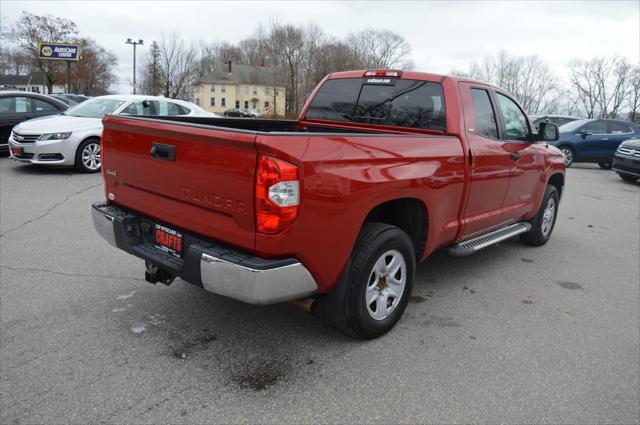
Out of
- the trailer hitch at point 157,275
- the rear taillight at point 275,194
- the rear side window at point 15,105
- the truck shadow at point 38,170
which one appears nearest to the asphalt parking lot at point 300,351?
the trailer hitch at point 157,275

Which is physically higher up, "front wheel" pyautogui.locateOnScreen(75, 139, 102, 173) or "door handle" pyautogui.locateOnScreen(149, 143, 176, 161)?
"door handle" pyautogui.locateOnScreen(149, 143, 176, 161)

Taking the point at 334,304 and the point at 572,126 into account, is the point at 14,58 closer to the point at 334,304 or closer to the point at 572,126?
the point at 572,126

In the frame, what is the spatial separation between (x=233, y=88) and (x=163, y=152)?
324 feet

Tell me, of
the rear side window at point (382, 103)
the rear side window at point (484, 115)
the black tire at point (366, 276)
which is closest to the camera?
the black tire at point (366, 276)

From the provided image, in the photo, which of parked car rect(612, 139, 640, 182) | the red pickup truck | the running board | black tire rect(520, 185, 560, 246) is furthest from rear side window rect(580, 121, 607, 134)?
the red pickup truck

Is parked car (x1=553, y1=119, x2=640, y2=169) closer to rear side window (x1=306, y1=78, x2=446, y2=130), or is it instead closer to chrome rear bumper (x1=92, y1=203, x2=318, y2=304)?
rear side window (x1=306, y1=78, x2=446, y2=130)

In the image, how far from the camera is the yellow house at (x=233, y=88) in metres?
95.9

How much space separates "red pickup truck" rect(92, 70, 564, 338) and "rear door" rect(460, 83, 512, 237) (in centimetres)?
2

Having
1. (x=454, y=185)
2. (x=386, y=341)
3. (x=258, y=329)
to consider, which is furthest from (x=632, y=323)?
(x=258, y=329)

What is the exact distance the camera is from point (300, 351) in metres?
3.21

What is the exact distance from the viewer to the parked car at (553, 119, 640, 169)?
16.1m

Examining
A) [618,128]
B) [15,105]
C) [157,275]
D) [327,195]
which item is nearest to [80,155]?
[15,105]

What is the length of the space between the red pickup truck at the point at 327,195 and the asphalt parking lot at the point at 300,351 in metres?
0.42

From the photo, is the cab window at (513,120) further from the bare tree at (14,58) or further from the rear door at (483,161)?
the bare tree at (14,58)
